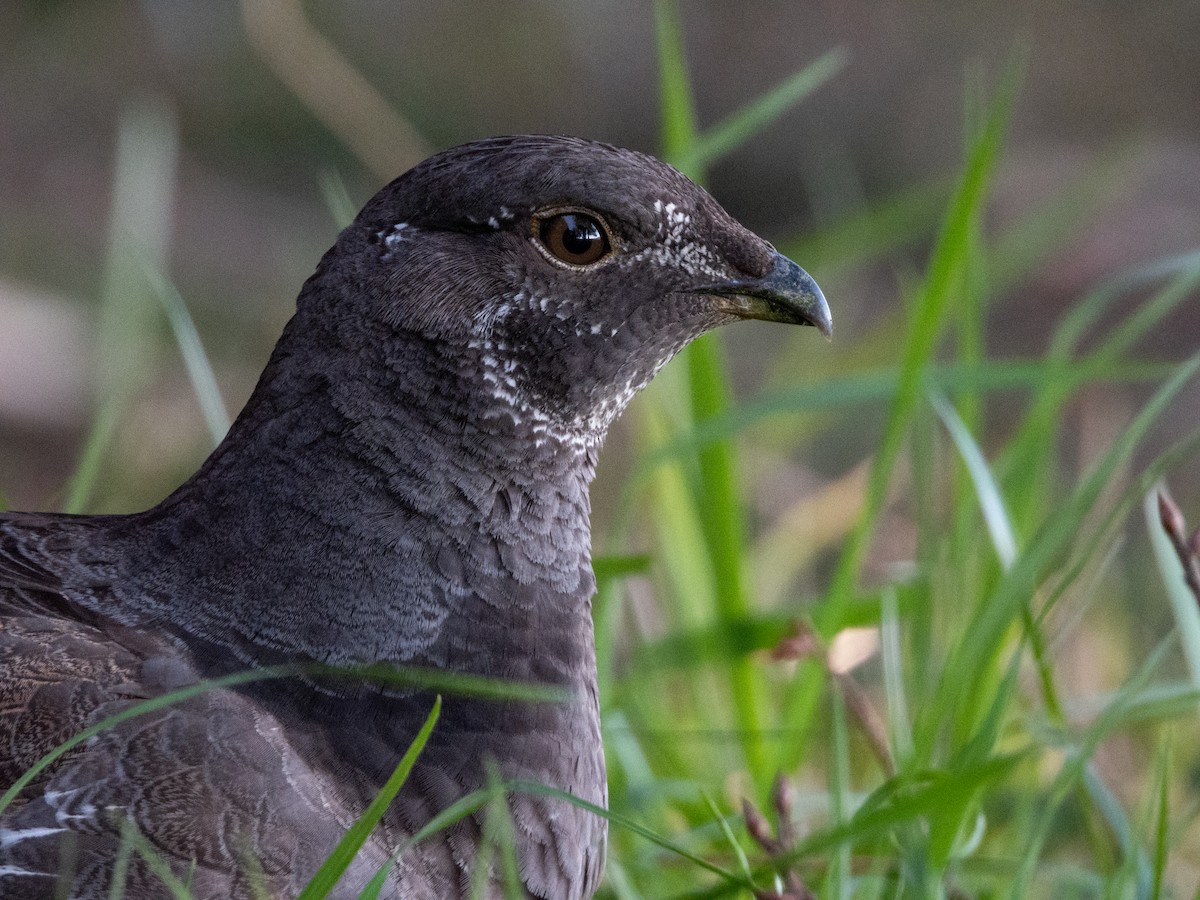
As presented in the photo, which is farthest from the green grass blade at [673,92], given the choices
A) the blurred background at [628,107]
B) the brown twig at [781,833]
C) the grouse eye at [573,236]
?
the blurred background at [628,107]

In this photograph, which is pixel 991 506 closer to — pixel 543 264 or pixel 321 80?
pixel 543 264

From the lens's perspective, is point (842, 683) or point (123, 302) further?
point (123, 302)

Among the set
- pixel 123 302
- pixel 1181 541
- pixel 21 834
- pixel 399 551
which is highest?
pixel 123 302

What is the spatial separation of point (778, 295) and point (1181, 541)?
861 mm

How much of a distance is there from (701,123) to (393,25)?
2.14 meters

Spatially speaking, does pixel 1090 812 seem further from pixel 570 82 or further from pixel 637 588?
pixel 570 82

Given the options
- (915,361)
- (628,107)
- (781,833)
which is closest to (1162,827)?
(781,833)

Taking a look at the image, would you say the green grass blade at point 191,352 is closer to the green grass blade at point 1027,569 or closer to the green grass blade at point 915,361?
the green grass blade at point 915,361

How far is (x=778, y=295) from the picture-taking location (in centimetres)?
290

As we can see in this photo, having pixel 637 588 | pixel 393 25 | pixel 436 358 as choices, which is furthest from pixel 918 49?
pixel 436 358

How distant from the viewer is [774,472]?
6.23m

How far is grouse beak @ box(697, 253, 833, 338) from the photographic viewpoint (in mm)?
2895

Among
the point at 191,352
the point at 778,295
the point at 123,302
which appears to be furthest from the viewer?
the point at 123,302

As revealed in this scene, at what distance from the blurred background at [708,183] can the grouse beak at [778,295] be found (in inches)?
60.3
